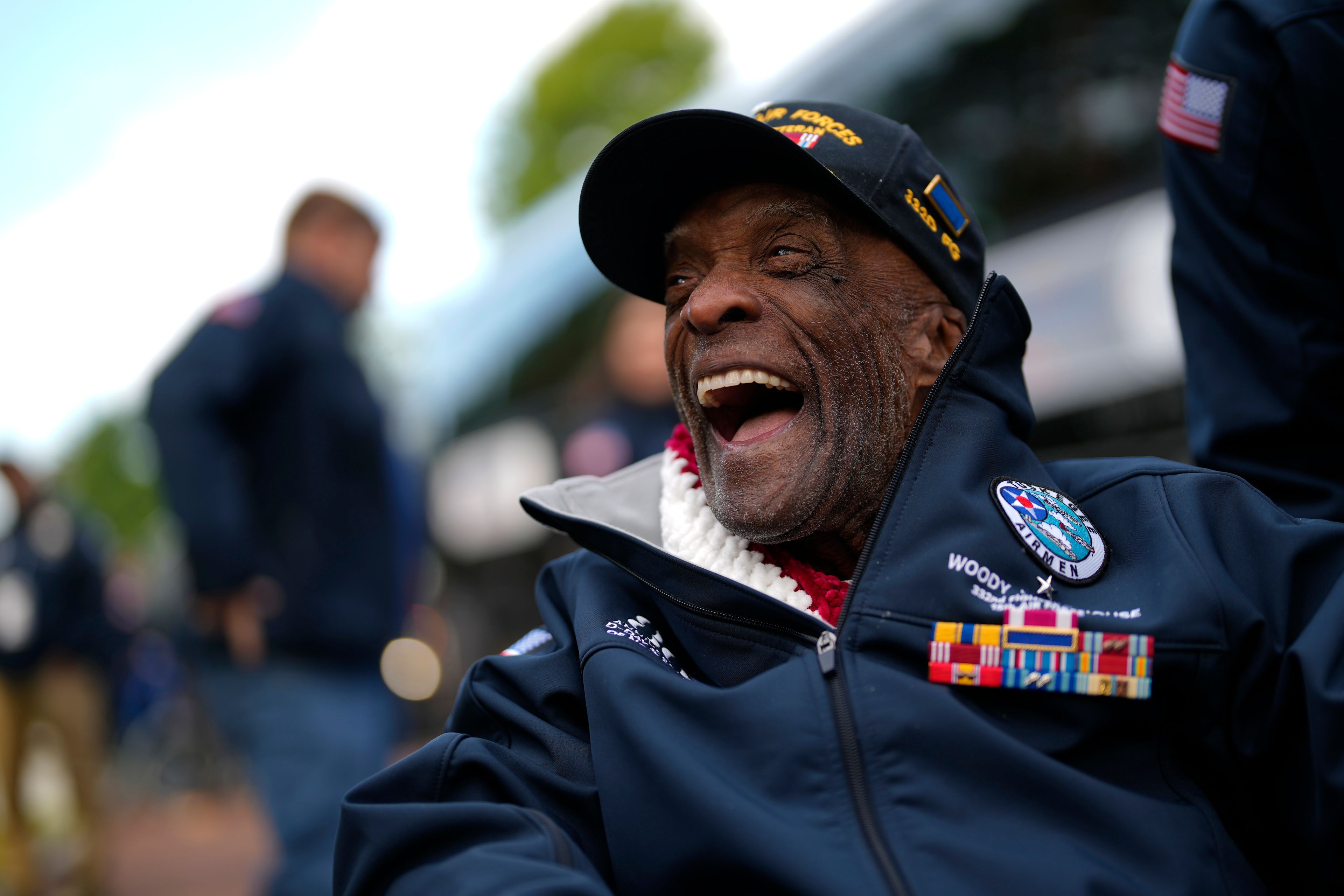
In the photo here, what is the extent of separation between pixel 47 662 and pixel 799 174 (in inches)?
259

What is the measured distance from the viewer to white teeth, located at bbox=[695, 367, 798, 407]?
5.91 ft

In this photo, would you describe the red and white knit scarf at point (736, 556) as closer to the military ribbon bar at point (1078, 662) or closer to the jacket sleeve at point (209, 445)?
the military ribbon bar at point (1078, 662)

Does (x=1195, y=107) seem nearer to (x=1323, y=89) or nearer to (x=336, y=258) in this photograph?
(x=1323, y=89)

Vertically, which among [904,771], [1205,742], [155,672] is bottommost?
Answer: [155,672]

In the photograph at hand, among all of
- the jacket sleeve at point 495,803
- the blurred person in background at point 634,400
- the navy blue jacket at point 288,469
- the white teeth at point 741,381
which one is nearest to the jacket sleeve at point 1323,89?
the white teeth at point 741,381

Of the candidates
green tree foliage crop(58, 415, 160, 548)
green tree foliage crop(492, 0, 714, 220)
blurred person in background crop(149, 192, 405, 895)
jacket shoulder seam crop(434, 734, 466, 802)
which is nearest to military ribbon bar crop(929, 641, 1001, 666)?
jacket shoulder seam crop(434, 734, 466, 802)

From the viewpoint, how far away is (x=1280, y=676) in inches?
58.2

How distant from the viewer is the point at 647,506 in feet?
6.59

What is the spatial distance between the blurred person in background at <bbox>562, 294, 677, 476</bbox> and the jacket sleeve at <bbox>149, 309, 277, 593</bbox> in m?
1.21

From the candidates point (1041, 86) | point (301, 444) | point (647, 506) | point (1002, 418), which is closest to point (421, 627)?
point (301, 444)

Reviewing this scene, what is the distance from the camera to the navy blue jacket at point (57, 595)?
6.69 metres

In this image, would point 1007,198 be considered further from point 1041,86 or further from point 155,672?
point 155,672

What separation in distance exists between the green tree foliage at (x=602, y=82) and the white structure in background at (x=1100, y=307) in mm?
26963

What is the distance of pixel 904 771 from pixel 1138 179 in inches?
163
